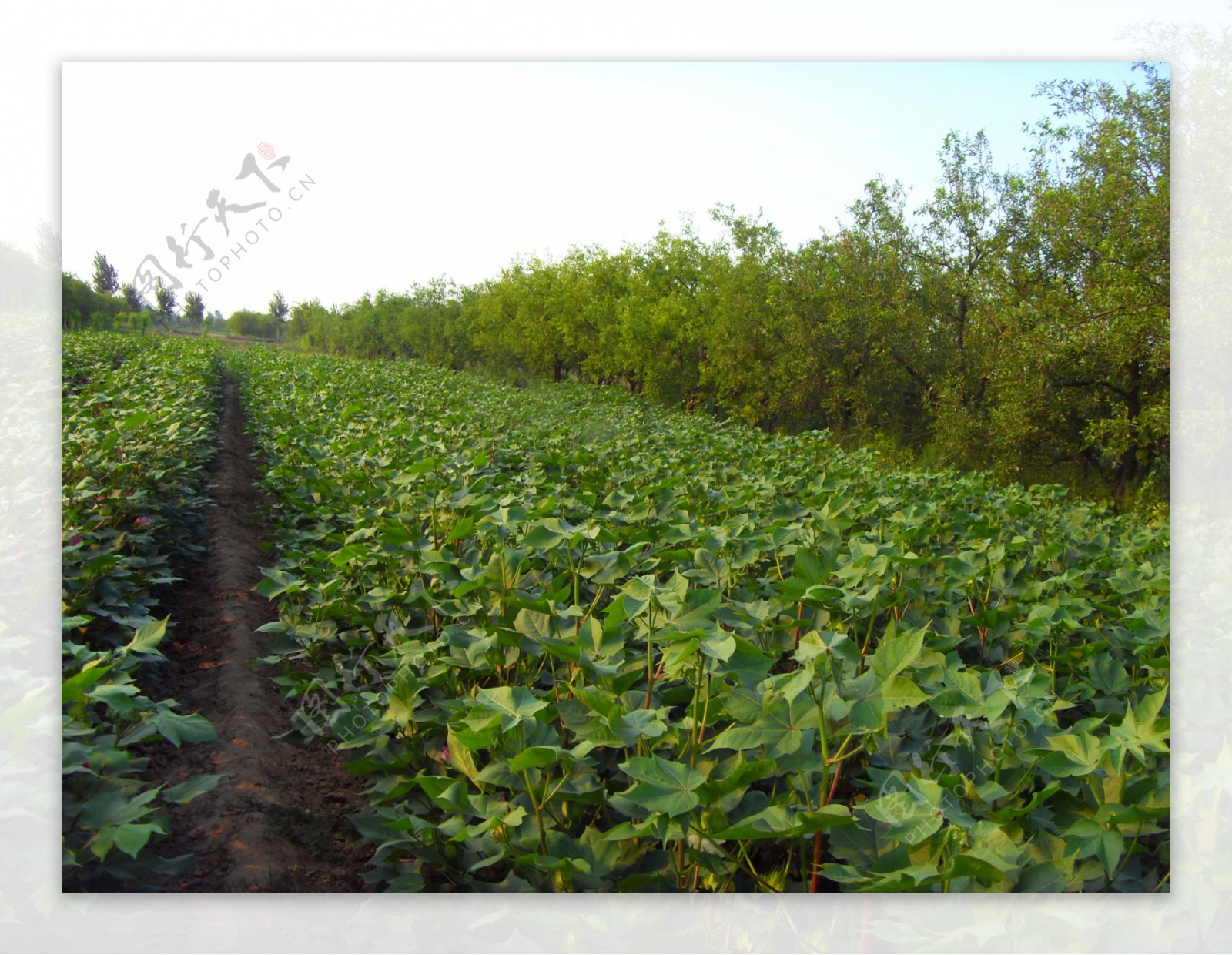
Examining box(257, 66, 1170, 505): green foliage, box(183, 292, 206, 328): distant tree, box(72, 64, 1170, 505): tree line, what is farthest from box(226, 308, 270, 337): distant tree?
box(257, 66, 1170, 505): green foliage

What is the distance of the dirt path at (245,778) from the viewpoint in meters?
1.97

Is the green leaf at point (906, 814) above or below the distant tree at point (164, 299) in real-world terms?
below

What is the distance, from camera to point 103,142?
9.01ft

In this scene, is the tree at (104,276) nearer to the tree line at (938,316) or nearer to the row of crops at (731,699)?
the row of crops at (731,699)

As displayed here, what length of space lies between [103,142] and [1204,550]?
12.2 ft

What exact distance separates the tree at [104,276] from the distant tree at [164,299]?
0.58ft

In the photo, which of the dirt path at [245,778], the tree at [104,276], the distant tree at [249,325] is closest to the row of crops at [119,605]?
the dirt path at [245,778]

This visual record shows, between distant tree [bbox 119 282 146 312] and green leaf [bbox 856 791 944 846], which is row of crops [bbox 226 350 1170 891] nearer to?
green leaf [bbox 856 791 944 846]

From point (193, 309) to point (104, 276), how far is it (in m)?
1.93

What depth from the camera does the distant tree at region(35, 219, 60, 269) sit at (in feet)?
8.86

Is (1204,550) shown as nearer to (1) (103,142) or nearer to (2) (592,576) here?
(2) (592,576)

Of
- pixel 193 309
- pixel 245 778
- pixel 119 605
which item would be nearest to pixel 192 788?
pixel 245 778

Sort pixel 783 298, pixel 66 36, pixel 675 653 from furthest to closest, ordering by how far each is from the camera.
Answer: pixel 783 298 → pixel 66 36 → pixel 675 653

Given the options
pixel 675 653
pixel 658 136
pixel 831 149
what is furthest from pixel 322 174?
pixel 675 653
